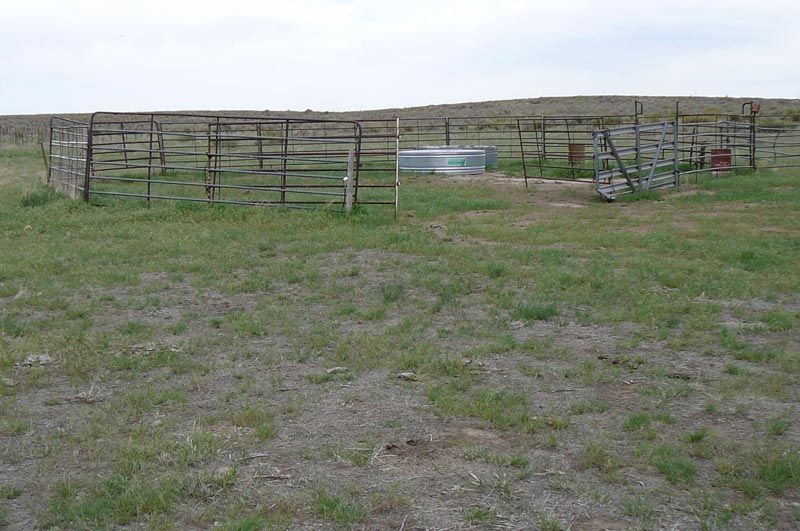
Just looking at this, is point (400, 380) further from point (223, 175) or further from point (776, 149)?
point (776, 149)

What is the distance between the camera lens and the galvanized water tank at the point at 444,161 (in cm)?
2108

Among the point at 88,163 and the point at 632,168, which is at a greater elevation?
the point at 632,168

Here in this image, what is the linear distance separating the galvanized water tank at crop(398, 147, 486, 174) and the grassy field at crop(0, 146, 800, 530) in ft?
33.9

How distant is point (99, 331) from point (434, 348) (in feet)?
9.30

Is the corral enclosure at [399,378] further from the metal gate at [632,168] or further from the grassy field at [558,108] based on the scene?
the grassy field at [558,108]

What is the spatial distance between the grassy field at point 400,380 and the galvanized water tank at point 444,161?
10336mm

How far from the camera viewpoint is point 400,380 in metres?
5.51

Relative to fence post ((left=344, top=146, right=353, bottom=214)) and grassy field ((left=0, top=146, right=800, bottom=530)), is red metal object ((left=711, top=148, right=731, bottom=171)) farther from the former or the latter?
fence post ((left=344, top=146, right=353, bottom=214))

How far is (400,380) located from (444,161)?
631 inches

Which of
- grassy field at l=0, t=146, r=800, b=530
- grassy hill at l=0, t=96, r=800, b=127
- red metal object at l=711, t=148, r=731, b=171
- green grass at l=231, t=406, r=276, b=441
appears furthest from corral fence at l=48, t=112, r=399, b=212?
grassy hill at l=0, t=96, r=800, b=127

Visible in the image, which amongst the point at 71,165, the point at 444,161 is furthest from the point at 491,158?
the point at 71,165

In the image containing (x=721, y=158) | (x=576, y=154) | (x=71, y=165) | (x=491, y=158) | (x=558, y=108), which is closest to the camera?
(x=71, y=165)

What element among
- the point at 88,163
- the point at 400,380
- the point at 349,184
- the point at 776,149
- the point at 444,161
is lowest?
the point at 400,380

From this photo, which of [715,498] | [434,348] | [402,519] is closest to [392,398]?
[434,348]
